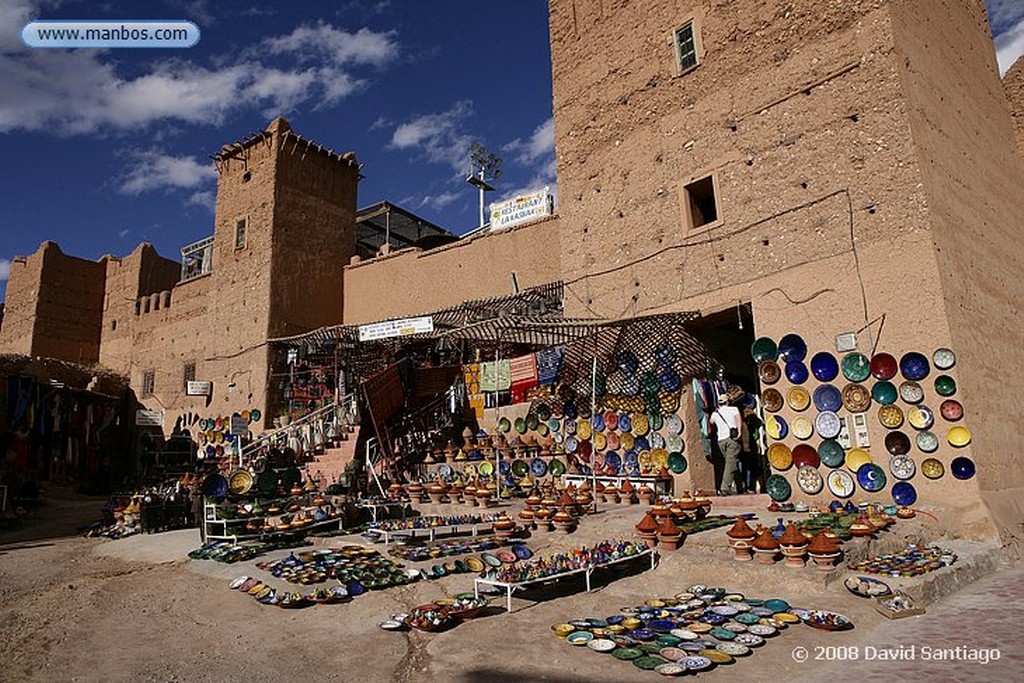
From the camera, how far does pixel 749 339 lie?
38.6 ft

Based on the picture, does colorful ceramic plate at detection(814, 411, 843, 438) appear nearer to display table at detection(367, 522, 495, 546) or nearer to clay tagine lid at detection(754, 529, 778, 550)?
clay tagine lid at detection(754, 529, 778, 550)

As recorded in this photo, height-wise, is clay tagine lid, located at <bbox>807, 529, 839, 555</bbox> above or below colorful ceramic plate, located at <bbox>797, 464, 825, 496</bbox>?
below

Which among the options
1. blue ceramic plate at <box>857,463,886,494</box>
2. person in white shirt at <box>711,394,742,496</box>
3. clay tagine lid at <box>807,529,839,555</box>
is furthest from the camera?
→ person in white shirt at <box>711,394,742,496</box>

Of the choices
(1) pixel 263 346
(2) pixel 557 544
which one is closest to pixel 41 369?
(1) pixel 263 346

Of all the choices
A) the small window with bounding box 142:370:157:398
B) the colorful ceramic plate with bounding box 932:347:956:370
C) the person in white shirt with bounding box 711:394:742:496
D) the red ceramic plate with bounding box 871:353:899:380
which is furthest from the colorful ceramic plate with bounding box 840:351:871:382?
the small window with bounding box 142:370:157:398

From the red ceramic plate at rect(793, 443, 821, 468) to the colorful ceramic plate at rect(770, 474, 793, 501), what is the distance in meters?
0.27

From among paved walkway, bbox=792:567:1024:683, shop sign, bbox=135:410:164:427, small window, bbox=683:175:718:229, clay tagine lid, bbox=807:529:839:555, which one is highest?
small window, bbox=683:175:718:229

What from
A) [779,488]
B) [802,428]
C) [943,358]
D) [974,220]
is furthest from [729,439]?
[974,220]

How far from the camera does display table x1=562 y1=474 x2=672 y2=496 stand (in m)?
9.98

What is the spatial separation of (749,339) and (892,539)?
5600 mm

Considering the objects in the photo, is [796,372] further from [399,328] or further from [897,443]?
[399,328]

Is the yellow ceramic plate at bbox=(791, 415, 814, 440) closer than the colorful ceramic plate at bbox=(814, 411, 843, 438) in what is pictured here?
No

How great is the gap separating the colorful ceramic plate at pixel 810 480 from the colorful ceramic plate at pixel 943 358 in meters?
1.85

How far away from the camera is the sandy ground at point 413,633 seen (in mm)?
4234
